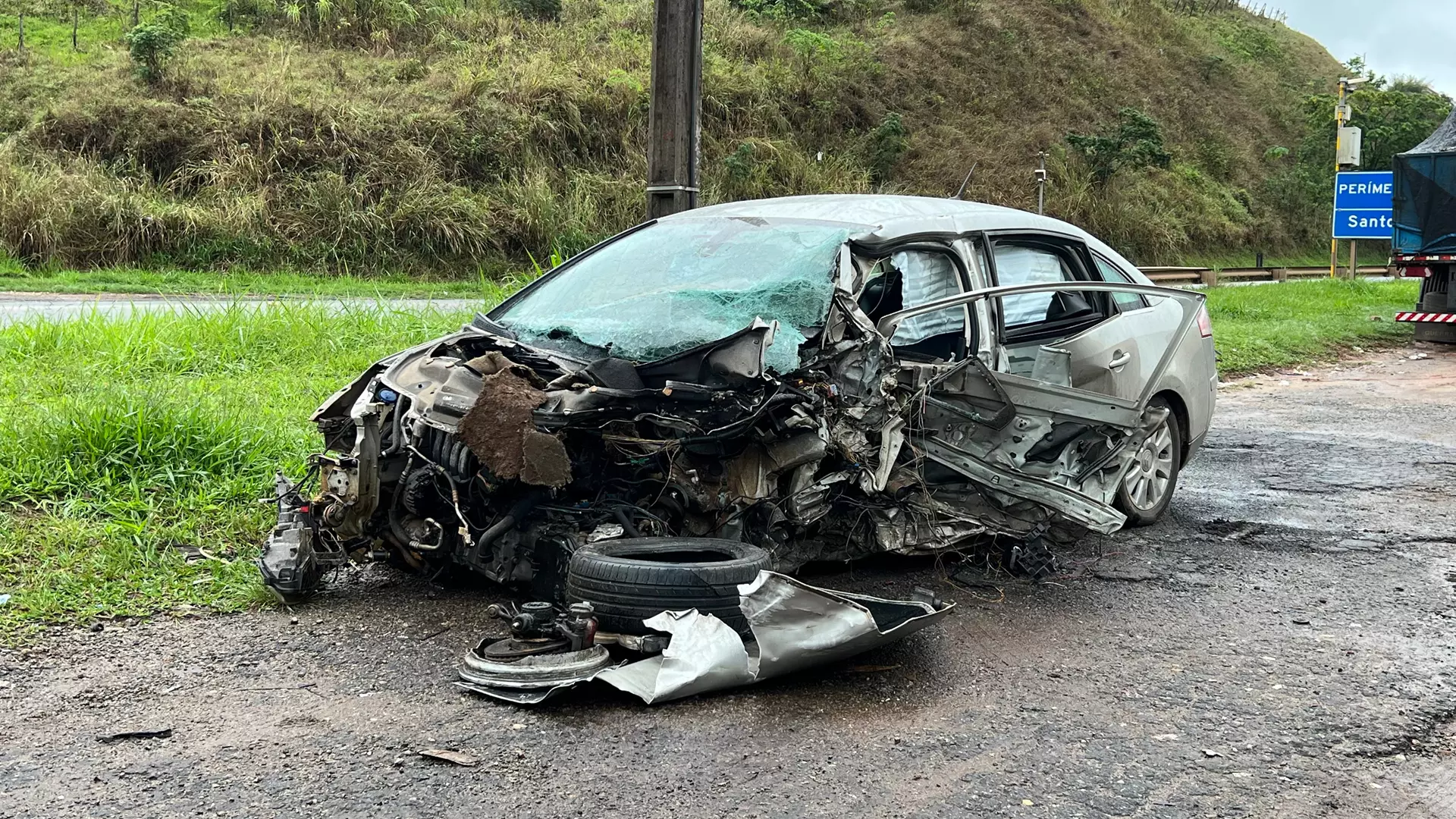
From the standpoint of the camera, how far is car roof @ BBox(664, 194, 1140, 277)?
4.95 meters

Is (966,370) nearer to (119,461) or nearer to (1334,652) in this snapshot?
(1334,652)

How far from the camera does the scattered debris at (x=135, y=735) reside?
10.7 feet

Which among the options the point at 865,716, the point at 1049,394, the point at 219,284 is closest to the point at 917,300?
the point at 1049,394

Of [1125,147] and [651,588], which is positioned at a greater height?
[1125,147]

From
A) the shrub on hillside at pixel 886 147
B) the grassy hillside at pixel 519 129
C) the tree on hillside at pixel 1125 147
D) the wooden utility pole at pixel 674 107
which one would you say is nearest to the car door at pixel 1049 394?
the wooden utility pole at pixel 674 107

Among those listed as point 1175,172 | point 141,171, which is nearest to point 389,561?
point 141,171

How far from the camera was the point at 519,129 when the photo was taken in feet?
71.4

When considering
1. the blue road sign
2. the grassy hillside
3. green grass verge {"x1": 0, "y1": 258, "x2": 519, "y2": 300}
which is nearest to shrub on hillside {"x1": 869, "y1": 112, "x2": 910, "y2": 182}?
the grassy hillside

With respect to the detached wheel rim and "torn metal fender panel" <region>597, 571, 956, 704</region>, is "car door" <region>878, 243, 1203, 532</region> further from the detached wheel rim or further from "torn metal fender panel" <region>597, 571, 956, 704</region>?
"torn metal fender panel" <region>597, 571, 956, 704</region>

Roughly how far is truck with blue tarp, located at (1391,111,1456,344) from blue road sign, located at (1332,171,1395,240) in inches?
253

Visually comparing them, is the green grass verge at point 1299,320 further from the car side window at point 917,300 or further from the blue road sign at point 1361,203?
the car side window at point 917,300

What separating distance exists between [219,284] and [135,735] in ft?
41.0

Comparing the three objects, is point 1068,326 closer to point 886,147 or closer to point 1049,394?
point 1049,394

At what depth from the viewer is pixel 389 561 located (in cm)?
496
